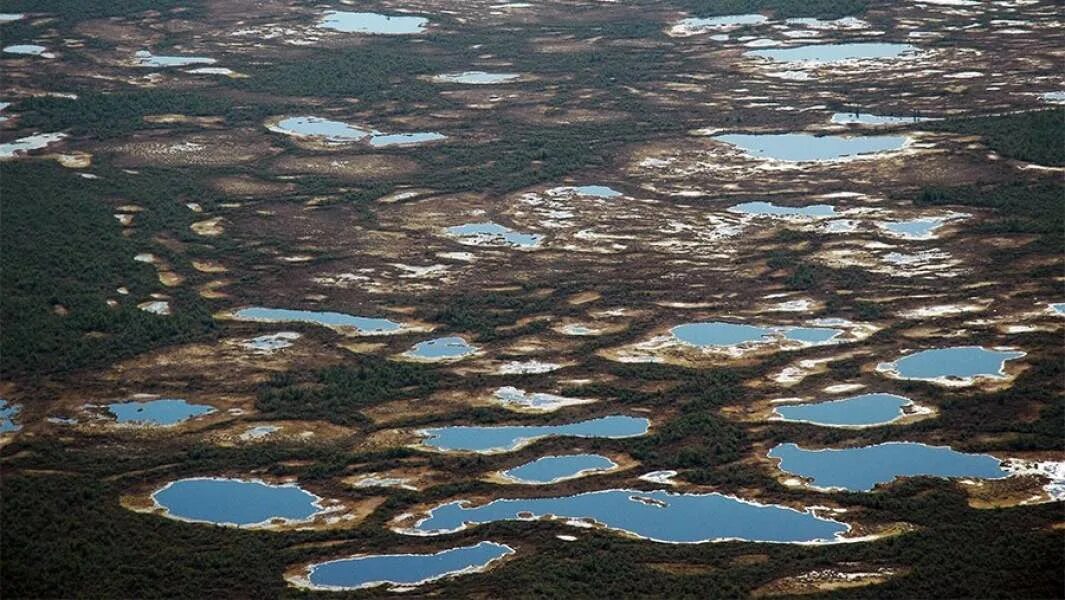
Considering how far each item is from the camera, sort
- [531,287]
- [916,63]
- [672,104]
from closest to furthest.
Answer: [531,287]
[672,104]
[916,63]

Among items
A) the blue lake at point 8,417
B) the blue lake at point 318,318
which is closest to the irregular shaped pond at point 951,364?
the blue lake at point 318,318

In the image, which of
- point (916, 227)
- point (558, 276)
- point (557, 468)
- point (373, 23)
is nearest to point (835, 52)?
point (373, 23)

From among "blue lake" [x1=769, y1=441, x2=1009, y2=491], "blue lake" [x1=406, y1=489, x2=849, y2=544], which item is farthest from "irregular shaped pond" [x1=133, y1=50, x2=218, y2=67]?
"blue lake" [x1=769, y1=441, x2=1009, y2=491]

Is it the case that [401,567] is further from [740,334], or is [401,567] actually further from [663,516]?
[740,334]

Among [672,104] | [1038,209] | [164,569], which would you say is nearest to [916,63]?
[672,104]

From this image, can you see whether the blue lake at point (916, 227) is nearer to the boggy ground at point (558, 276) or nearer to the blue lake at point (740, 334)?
the boggy ground at point (558, 276)

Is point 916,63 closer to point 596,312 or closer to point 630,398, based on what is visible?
point 596,312

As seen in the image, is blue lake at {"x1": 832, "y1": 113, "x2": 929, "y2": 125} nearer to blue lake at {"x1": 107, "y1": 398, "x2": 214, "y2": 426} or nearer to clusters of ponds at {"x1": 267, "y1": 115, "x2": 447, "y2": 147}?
clusters of ponds at {"x1": 267, "y1": 115, "x2": 447, "y2": 147}
